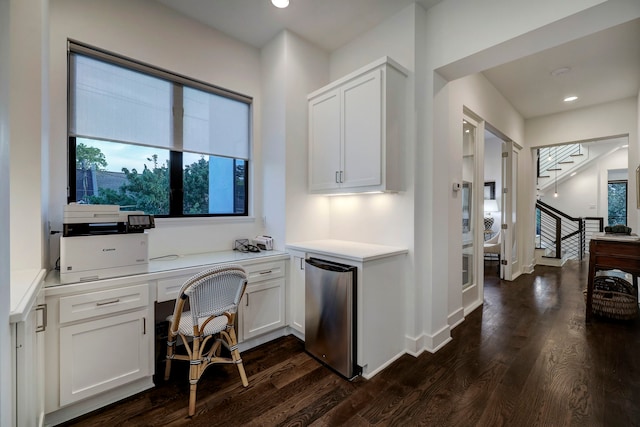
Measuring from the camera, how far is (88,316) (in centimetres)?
171

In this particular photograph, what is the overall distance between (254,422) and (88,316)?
3.96ft

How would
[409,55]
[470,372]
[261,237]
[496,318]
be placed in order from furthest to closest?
[496,318]
[261,237]
[409,55]
[470,372]

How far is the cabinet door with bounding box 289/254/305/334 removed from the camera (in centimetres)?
265

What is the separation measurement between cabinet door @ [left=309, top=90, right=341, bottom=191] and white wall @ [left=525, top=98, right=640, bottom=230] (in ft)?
13.7

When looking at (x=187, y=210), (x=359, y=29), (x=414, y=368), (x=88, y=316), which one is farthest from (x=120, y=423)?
(x=359, y=29)

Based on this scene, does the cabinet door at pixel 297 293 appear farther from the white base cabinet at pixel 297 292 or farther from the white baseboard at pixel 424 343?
the white baseboard at pixel 424 343

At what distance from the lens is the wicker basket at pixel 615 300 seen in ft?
10.2

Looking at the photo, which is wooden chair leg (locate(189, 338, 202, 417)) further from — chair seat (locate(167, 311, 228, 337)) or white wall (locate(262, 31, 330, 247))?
white wall (locate(262, 31, 330, 247))

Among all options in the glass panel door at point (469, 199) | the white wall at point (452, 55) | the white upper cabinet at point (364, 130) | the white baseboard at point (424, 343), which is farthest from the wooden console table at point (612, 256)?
the white upper cabinet at point (364, 130)

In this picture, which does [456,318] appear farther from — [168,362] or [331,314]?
[168,362]

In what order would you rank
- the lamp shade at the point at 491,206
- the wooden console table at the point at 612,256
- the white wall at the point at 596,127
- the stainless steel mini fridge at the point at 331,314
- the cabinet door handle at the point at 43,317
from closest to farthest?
the cabinet door handle at the point at 43,317
the stainless steel mini fridge at the point at 331,314
the wooden console table at the point at 612,256
the white wall at the point at 596,127
the lamp shade at the point at 491,206

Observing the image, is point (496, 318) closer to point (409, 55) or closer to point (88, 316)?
point (409, 55)

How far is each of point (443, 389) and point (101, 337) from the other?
2.33 metres

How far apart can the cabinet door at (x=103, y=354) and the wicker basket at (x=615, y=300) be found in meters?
4.55
